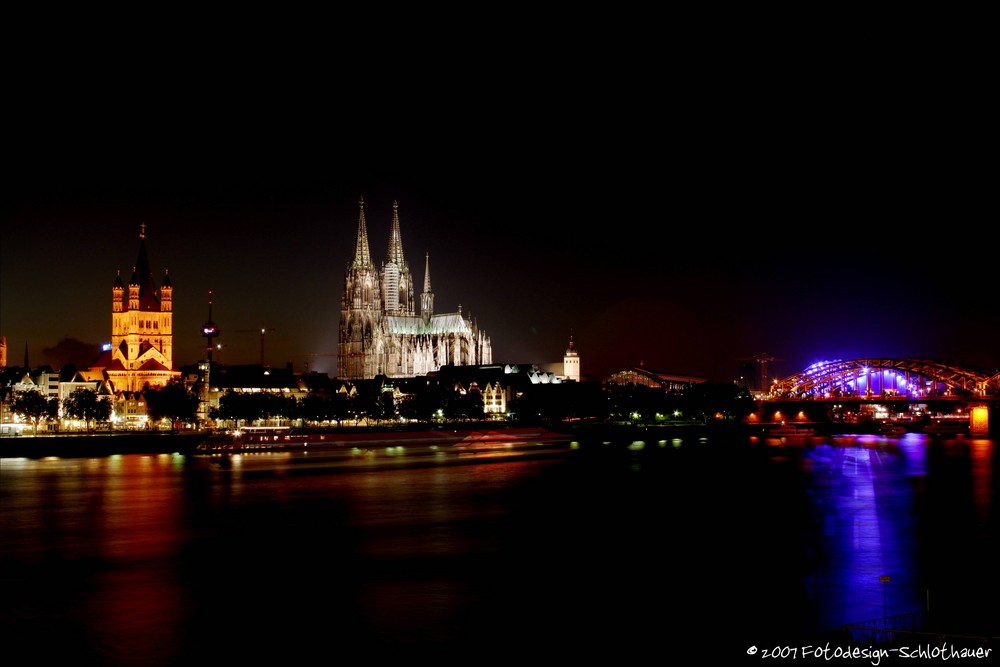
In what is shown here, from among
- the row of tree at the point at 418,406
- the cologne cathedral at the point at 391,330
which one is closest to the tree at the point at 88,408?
the row of tree at the point at 418,406

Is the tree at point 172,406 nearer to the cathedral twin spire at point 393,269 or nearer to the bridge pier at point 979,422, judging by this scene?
the cathedral twin spire at point 393,269

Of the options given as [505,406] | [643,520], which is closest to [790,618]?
[643,520]

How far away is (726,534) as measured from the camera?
23297 millimetres

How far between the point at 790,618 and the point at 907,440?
55.1 metres

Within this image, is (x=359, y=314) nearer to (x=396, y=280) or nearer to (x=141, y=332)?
(x=396, y=280)

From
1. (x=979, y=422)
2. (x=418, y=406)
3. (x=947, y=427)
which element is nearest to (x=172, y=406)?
(x=418, y=406)

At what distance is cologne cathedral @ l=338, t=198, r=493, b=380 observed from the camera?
103625mm

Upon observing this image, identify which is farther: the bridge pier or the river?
the bridge pier

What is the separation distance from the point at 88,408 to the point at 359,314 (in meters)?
34.4

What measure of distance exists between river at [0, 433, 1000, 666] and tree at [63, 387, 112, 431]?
35.7 metres

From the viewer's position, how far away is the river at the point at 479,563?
574 inches

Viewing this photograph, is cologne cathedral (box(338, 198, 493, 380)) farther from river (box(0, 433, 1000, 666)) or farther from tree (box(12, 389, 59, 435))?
river (box(0, 433, 1000, 666))

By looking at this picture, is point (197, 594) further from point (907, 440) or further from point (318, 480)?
point (907, 440)

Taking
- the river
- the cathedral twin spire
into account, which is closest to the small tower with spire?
the cathedral twin spire
